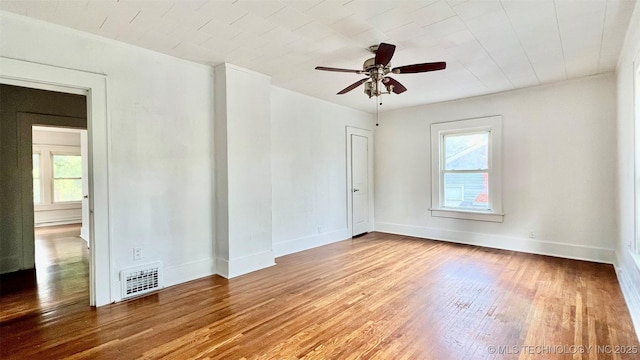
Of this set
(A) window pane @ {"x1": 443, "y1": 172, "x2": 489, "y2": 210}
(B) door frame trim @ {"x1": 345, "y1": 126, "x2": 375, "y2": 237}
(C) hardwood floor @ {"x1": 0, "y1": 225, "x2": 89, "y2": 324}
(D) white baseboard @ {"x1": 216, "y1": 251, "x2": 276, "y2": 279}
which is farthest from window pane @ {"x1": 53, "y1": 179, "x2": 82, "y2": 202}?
(A) window pane @ {"x1": 443, "y1": 172, "x2": 489, "y2": 210}

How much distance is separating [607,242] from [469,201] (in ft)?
5.97

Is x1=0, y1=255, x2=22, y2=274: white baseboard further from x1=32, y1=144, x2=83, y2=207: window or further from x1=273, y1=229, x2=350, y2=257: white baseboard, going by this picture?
x1=32, y1=144, x2=83, y2=207: window

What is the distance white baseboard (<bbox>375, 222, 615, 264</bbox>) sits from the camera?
4.13m

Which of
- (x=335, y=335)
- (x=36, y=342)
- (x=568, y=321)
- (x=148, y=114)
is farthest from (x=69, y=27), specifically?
(x=568, y=321)

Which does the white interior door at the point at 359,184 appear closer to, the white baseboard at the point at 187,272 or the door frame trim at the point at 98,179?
the white baseboard at the point at 187,272

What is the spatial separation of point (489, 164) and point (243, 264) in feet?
13.7

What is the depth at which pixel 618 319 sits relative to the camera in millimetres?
2479

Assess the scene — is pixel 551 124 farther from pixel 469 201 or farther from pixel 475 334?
pixel 475 334

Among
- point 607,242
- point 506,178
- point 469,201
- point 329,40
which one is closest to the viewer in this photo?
point 329,40

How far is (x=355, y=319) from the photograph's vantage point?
2.54m

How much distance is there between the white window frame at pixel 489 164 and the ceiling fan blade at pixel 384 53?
3.02 m

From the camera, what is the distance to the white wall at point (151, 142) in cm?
272

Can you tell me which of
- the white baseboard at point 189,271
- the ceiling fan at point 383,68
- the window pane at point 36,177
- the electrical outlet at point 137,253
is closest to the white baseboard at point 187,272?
the white baseboard at point 189,271

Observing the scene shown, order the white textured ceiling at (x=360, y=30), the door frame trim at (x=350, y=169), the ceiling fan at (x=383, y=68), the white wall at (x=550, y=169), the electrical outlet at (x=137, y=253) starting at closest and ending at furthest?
1. the white textured ceiling at (x=360, y=30)
2. the ceiling fan at (x=383, y=68)
3. the electrical outlet at (x=137, y=253)
4. the white wall at (x=550, y=169)
5. the door frame trim at (x=350, y=169)
